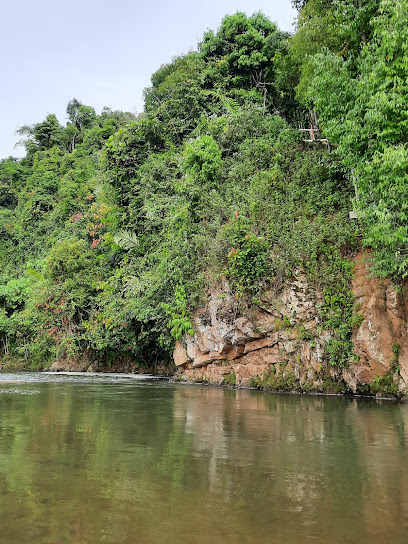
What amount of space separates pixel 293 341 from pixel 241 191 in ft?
21.0

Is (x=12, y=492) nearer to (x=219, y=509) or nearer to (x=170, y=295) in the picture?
(x=219, y=509)

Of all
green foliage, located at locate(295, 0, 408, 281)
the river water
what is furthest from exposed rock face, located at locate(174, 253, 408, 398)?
Answer: the river water

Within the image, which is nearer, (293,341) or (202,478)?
(202,478)

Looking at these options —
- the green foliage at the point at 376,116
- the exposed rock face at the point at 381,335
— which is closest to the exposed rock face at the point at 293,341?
the exposed rock face at the point at 381,335

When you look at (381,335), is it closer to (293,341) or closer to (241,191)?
(293,341)

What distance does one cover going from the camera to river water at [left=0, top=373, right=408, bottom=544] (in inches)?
138

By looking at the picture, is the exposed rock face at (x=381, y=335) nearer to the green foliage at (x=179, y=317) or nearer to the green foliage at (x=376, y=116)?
the green foliage at (x=376, y=116)

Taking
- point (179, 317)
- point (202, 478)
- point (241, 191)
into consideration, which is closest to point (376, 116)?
point (241, 191)

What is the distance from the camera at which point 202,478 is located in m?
4.82

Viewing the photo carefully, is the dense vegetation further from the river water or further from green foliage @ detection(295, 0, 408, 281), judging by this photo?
the river water

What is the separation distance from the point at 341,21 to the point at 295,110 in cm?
1084

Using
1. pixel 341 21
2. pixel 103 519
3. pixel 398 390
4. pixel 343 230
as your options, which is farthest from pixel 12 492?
pixel 341 21

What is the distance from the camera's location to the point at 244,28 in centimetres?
2519

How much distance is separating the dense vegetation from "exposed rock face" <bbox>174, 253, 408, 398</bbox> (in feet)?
1.49
